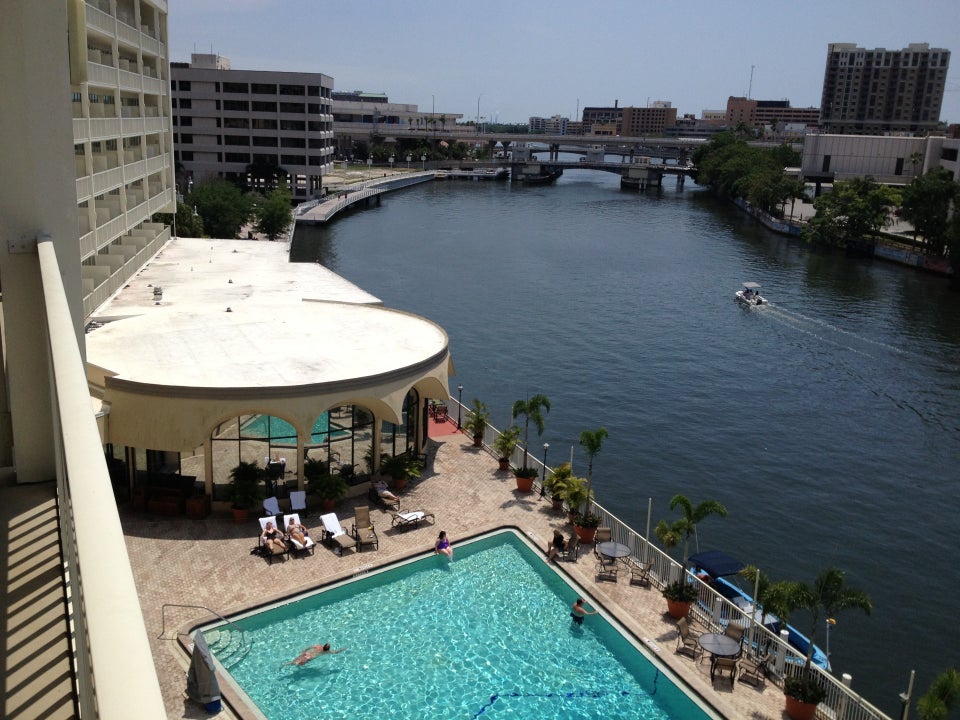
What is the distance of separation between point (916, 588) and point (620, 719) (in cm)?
1568

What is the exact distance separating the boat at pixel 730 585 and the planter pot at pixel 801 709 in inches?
180

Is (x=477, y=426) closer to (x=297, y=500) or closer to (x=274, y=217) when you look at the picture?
(x=297, y=500)

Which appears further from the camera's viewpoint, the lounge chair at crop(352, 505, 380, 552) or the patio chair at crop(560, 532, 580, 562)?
the patio chair at crop(560, 532, 580, 562)

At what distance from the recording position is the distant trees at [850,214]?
313 ft

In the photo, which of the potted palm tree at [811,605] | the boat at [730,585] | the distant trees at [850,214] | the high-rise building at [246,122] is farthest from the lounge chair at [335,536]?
the high-rise building at [246,122]

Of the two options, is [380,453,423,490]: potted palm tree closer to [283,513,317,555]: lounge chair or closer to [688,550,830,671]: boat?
[283,513,317,555]: lounge chair

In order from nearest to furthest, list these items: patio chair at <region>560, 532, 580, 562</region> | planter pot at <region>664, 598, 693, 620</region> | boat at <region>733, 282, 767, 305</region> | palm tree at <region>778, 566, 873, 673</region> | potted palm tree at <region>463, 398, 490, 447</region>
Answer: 1. palm tree at <region>778, 566, 873, 673</region>
2. planter pot at <region>664, 598, 693, 620</region>
3. patio chair at <region>560, 532, 580, 562</region>
4. potted palm tree at <region>463, 398, 490, 447</region>
5. boat at <region>733, 282, 767, 305</region>

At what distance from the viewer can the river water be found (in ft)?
99.3

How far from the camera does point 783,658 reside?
19719 mm

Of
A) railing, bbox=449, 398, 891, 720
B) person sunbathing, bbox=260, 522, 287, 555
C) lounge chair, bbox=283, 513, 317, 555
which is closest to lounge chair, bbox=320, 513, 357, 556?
lounge chair, bbox=283, 513, 317, 555

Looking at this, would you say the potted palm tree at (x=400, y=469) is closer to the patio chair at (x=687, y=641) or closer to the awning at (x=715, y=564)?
the awning at (x=715, y=564)

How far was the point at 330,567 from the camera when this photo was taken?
2305 cm

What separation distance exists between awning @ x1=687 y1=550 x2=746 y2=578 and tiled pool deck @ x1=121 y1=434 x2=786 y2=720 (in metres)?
4.09

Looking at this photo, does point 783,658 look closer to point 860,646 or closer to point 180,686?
point 860,646
